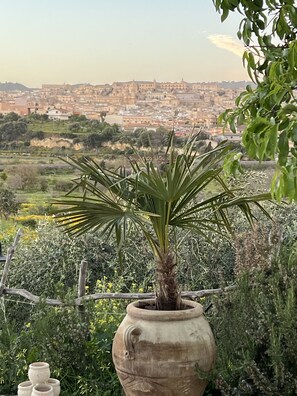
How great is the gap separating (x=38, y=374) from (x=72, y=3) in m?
6.54

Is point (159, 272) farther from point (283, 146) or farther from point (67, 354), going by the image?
point (283, 146)

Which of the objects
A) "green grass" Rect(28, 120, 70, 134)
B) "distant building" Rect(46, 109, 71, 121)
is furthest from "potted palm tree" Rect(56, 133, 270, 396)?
"distant building" Rect(46, 109, 71, 121)

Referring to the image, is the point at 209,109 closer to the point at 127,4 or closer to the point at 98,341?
the point at 127,4

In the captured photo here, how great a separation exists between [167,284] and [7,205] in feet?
15.5

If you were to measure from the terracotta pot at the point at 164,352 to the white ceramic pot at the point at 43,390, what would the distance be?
39 cm

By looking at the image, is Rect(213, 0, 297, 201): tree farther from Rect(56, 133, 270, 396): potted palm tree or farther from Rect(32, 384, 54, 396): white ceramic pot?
Rect(32, 384, 54, 396): white ceramic pot

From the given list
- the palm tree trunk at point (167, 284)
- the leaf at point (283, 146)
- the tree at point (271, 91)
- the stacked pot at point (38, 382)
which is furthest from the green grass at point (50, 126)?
the leaf at point (283, 146)

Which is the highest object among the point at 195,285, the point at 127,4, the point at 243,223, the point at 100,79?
the point at 127,4

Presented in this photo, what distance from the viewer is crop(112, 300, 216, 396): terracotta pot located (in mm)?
3547

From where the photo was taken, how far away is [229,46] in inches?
356

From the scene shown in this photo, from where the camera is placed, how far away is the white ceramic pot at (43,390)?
345 centimetres

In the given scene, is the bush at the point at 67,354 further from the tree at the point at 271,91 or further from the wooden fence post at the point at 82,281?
the tree at the point at 271,91

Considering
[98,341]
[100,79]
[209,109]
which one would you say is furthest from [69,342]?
[100,79]

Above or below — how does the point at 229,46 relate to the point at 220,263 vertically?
above
